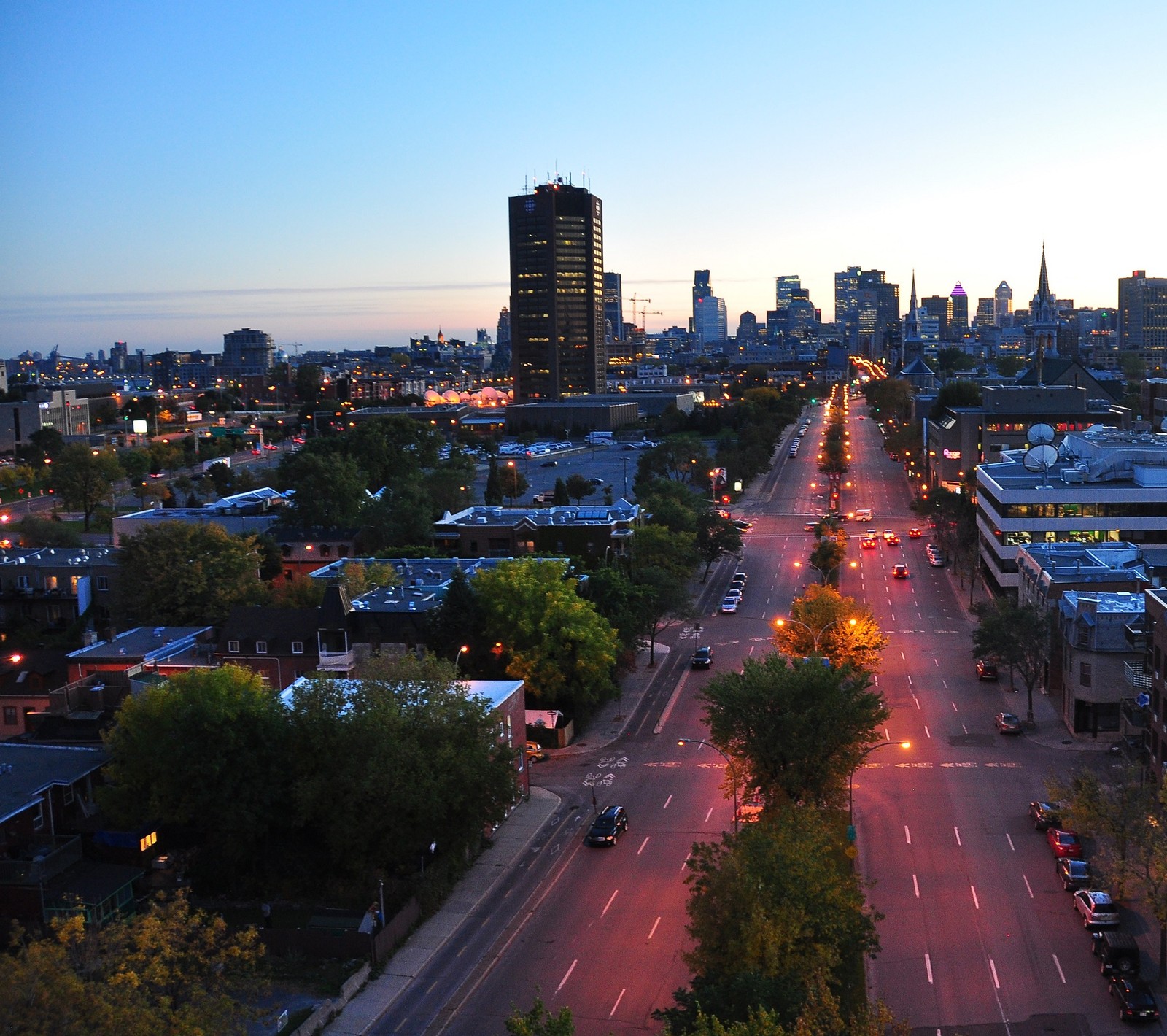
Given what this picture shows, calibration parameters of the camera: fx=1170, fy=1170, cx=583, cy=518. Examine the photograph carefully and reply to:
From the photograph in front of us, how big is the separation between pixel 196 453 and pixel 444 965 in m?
140

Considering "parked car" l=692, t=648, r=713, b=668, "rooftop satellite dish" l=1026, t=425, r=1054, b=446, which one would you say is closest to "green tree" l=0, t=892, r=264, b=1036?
"parked car" l=692, t=648, r=713, b=668

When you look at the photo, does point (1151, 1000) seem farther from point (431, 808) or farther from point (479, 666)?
point (479, 666)

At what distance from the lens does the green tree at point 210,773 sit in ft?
105

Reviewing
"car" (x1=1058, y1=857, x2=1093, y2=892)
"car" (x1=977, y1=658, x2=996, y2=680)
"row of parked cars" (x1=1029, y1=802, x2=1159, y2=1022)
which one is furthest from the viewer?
"car" (x1=977, y1=658, x2=996, y2=680)

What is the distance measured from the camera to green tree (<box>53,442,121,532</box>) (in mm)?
104812

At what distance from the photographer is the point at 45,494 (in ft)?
417

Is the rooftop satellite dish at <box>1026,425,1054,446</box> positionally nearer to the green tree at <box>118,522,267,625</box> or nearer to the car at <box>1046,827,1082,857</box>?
the green tree at <box>118,522,267,625</box>

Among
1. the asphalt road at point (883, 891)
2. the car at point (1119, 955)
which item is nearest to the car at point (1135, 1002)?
the asphalt road at point (883, 891)

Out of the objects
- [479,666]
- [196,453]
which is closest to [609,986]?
[479,666]

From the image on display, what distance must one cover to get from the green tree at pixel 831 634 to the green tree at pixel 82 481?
76358 millimetres

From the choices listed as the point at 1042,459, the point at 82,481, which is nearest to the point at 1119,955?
the point at 1042,459

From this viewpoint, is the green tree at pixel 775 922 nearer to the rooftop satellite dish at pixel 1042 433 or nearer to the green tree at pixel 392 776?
the green tree at pixel 392 776

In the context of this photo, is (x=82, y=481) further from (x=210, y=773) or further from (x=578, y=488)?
(x=210, y=773)

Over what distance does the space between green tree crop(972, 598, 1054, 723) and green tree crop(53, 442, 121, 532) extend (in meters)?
82.1
